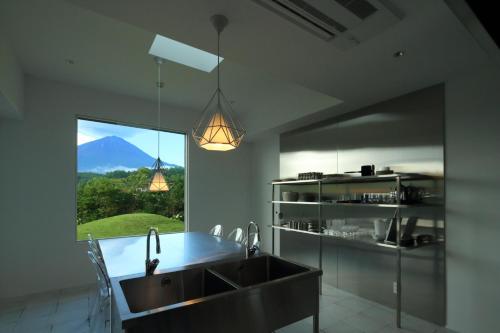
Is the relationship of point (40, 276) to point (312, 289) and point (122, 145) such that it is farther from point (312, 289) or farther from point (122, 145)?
point (312, 289)

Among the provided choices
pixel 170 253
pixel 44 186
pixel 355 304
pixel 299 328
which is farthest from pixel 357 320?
pixel 44 186

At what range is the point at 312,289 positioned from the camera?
5.96 feet

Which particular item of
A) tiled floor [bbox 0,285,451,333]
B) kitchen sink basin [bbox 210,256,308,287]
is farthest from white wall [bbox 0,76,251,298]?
kitchen sink basin [bbox 210,256,308,287]

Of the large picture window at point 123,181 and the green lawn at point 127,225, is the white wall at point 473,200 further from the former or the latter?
the green lawn at point 127,225

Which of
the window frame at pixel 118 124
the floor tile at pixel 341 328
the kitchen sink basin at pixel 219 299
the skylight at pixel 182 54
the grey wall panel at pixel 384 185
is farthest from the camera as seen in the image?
the window frame at pixel 118 124

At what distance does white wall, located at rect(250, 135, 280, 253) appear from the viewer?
5.26 metres

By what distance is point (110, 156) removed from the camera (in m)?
4.34

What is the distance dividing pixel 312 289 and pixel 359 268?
6.70ft

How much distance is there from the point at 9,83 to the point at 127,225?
8.32 ft

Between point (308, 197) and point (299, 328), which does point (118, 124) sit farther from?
point (299, 328)

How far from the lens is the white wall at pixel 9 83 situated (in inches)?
104

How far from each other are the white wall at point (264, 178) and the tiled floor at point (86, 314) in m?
2.01

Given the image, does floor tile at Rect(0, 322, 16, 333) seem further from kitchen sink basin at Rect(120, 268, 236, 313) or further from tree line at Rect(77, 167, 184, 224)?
kitchen sink basin at Rect(120, 268, 236, 313)

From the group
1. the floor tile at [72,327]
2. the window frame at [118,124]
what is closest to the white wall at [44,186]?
the window frame at [118,124]
